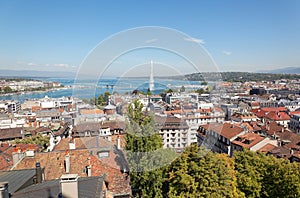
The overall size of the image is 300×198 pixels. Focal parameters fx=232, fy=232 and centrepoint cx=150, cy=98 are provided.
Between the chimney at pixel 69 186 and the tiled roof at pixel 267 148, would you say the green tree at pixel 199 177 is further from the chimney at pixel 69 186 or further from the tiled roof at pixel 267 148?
the tiled roof at pixel 267 148

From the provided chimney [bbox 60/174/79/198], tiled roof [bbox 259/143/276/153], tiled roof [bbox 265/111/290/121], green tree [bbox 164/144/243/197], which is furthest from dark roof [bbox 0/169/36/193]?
tiled roof [bbox 265/111/290/121]

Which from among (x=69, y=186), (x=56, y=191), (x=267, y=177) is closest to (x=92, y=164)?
(x=56, y=191)

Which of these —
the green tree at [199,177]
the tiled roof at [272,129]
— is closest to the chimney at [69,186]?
the green tree at [199,177]

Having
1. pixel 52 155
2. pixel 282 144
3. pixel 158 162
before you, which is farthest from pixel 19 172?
pixel 282 144

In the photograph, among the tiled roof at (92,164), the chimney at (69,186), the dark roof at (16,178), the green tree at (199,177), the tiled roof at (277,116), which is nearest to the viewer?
the chimney at (69,186)

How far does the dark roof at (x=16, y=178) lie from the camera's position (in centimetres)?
427

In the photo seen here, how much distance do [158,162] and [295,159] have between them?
956cm

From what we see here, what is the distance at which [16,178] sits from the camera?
15.9 ft

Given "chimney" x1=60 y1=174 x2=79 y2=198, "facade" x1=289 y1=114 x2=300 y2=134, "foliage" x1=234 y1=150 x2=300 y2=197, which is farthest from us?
"facade" x1=289 y1=114 x2=300 y2=134

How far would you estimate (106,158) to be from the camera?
6.91 m

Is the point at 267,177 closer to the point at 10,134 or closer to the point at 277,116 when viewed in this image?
the point at 10,134

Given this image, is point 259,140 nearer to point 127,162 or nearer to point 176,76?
point 127,162

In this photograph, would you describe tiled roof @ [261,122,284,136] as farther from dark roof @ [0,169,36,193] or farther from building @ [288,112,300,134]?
dark roof @ [0,169,36,193]

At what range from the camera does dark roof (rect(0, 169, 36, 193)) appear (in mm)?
4268
